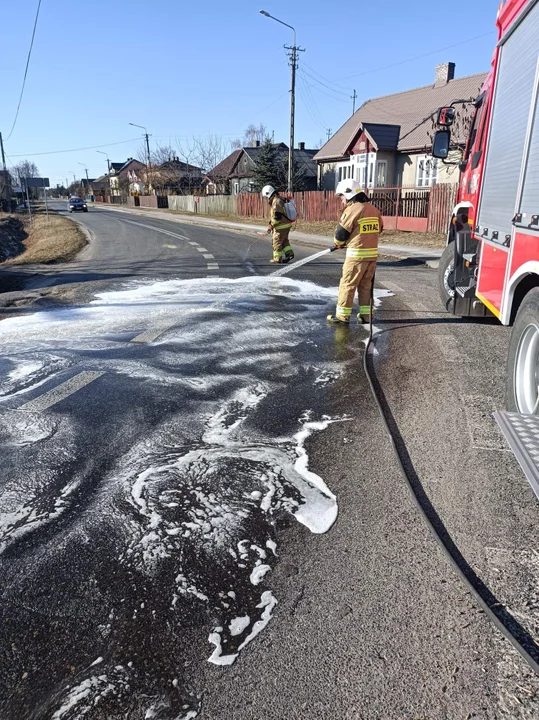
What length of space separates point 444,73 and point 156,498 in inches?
1443

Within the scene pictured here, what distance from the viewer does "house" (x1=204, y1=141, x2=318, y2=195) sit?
4876cm

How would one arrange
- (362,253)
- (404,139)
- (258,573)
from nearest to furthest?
(258,573), (362,253), (404,139)

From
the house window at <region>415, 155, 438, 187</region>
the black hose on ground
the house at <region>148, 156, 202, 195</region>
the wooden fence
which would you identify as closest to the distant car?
the house at <region>148, 156, 202, 195</region>

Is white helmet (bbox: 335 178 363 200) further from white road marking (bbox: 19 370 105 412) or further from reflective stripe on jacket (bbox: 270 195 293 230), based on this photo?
reflective stripe on jacket (bbox: 270 195 293 230)

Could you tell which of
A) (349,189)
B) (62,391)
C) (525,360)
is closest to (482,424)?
(525,360)

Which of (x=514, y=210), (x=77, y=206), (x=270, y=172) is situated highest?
(x=270, y=172)

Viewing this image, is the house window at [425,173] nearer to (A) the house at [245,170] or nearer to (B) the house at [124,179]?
(A) the house at [245,170]

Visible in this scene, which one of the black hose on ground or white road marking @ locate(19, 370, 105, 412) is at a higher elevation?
the black hose on ground

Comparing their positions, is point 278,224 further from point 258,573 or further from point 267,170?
point 267,170

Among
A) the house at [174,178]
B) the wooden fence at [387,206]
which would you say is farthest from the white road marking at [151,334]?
the house at [174,178]

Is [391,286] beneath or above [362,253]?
beneath

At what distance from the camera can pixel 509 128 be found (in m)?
4.52

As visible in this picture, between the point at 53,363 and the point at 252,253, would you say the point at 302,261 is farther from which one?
the point at 53,363

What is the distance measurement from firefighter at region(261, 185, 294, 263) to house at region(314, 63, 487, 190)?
17466 mm
